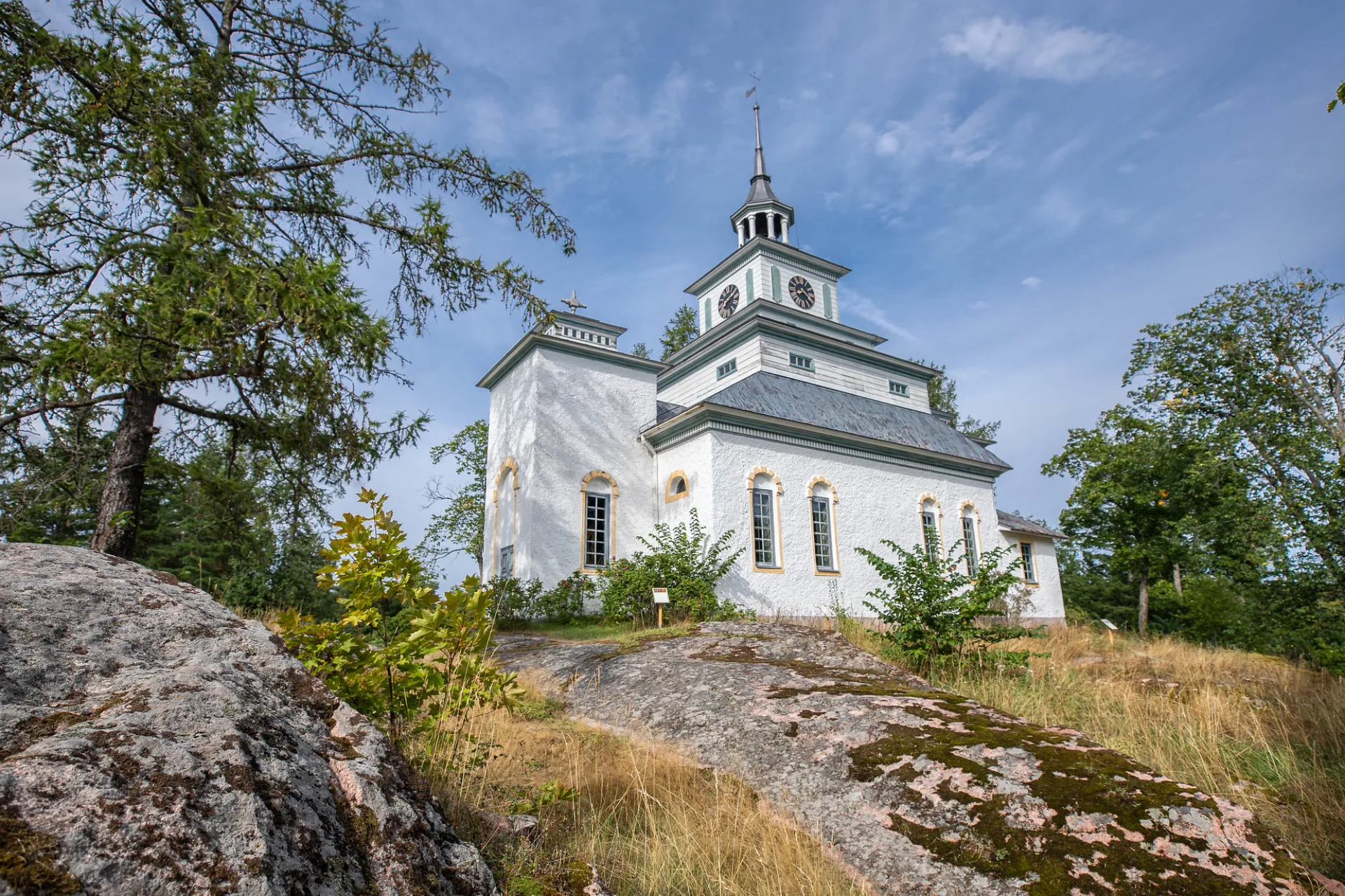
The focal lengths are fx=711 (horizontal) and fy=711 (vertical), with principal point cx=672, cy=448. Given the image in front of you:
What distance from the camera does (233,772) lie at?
147 centimetres

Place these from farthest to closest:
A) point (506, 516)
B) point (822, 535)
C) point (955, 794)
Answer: point (822, 535) < point (506, 516) < point (955, 794)

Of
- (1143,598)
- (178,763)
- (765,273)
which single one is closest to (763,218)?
(765,273)

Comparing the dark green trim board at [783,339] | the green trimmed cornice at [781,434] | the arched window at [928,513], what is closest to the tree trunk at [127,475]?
the green trimmed cornice at [781,434]

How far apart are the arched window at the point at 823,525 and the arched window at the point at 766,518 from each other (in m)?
1.13

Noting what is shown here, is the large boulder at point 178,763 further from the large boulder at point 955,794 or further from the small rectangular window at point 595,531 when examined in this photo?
the small rectangular window at point 595,531

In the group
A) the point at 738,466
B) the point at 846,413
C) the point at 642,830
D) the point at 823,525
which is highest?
the point at 846,413

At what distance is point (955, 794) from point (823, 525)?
14696mm

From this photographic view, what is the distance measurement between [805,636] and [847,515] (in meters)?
10.9

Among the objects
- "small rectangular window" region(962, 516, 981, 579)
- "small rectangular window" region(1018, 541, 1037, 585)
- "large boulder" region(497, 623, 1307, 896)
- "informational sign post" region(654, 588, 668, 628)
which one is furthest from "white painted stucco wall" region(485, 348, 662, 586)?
"small rectangular window" region(1018, 541, 1037, 585)

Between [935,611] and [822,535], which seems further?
[822,535]

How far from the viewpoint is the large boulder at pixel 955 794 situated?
257cm

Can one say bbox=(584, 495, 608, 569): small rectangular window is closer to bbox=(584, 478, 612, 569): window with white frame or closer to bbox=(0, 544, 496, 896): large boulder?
bbox=(584, 478, 612, 569): window with white frame

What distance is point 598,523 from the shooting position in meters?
16.5

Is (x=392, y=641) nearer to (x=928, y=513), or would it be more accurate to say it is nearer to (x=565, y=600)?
(x=565, y=600)
